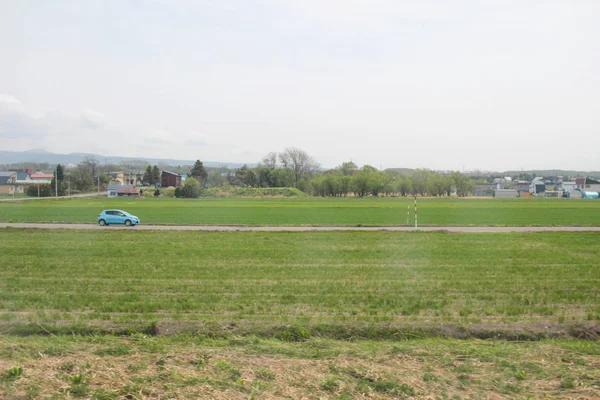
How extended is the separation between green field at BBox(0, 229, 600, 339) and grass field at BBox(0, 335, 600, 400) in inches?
34.9

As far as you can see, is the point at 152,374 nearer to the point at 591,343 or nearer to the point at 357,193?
the point at 591,343

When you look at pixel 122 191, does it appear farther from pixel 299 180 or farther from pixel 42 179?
pixel 299 180

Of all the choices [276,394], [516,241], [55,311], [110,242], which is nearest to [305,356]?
[276,394]

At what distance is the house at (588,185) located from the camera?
126613mm

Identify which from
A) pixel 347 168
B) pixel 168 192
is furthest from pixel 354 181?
pixel 168 192

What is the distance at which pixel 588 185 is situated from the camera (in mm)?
128250

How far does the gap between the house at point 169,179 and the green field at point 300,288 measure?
260 feet

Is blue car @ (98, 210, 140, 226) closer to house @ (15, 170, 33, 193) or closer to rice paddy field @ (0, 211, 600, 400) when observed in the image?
rice paddy field @ (0, 211, 600, 400)

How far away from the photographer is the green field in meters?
8.20

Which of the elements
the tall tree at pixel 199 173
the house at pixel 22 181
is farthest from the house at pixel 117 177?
the house at pixel 22 181

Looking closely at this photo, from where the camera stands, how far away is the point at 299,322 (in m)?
8.33

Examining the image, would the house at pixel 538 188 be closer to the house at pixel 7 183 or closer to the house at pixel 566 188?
the house at pixel 566 188

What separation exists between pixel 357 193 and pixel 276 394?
100 metres

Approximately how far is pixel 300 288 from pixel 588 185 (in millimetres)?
139974
